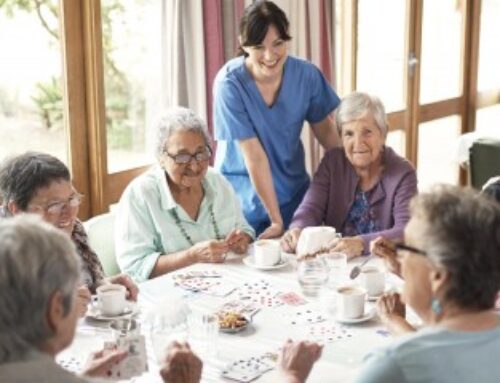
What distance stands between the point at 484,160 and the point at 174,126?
2537 millimetres

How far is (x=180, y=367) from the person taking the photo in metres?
1.75

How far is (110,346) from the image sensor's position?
6.16ft

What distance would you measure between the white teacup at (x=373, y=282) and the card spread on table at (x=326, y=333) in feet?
0.75

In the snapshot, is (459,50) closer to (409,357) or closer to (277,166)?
(277,166)

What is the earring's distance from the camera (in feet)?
4.93

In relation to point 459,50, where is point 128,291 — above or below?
below

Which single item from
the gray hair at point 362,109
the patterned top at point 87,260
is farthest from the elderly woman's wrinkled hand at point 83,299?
the gray hair at point 362,109

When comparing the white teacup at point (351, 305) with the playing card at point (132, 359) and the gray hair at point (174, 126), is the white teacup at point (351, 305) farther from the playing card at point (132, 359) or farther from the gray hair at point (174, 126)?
the gray hair at point (174, 126)

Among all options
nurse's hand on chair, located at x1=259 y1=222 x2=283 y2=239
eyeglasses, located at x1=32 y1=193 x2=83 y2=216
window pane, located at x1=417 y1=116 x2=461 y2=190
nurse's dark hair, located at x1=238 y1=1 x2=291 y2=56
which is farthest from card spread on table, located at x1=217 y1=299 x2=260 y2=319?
window pane, located at x1=417 y1=116 x2=461 y2=190

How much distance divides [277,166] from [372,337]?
1.51 metres

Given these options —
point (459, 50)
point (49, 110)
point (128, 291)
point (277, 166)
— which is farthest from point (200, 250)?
point (459, 50)

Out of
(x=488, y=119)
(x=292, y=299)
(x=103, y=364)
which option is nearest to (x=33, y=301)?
(x=103, y=364)

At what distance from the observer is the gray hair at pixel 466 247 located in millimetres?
1464

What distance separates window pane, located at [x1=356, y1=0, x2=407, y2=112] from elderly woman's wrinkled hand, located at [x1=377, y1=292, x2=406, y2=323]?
3281 millimetres
